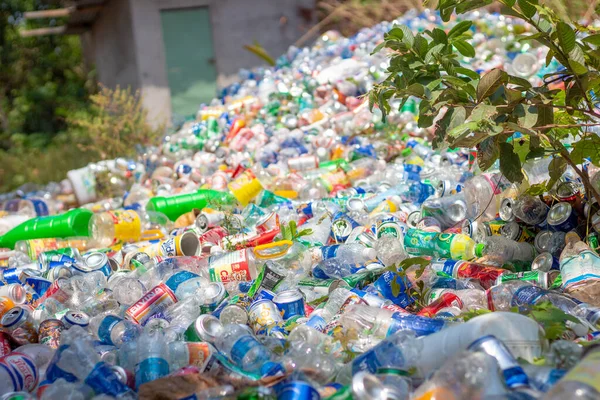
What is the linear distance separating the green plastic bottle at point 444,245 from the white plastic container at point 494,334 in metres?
1.09

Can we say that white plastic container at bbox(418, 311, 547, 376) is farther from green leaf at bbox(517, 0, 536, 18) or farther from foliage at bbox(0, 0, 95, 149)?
foliage at bbox(0, 0, 95, 149)

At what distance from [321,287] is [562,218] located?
3.46ft

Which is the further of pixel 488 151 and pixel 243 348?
pixel 488 151

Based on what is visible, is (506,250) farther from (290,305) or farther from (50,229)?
(50,229)

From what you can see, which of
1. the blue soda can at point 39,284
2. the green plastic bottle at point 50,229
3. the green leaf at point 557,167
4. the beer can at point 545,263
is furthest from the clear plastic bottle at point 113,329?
the green plastic bottle at point 50,229

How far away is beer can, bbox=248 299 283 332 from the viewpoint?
249cm

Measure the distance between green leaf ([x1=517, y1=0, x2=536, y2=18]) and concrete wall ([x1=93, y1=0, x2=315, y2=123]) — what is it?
7.32 meters

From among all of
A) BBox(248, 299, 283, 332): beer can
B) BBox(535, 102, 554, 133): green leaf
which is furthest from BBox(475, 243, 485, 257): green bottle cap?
BBox(248, 299, 283, 332): beer can

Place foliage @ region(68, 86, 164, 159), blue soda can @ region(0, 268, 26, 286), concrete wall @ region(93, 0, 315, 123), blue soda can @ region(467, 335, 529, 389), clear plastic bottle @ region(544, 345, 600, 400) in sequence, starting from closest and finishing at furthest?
clear plastic bottle @ region(544, 345, 600, 400) → blue soda can @ region(467, 335, 529, 389) → blue soda can @ region(0, 268, 26, 286) → foliage @ region(68, 86, 164, 159) → concrete wall @ region(93, 0, 315, 123)

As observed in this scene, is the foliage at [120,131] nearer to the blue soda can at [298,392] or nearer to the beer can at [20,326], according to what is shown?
the beer can at [20,326]

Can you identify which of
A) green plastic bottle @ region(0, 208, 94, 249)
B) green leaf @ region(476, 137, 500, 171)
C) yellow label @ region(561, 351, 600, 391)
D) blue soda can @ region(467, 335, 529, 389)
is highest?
green leaf @ region(476, 137, 500, 171)

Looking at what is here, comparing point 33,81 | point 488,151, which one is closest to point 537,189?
point 488,151

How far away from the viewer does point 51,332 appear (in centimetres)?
264

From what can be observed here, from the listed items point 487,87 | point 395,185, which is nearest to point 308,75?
point 395,185
